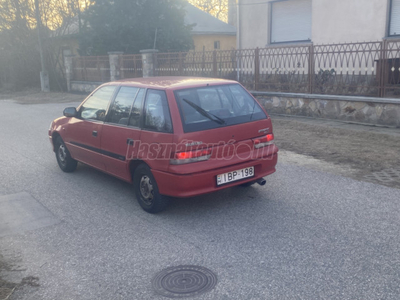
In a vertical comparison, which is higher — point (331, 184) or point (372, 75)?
point (372, 75)

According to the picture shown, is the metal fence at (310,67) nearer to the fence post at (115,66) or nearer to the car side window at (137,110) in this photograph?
the fence post at (115,66)

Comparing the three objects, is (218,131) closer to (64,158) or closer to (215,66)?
(64,158)

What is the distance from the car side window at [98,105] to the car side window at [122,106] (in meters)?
0.21

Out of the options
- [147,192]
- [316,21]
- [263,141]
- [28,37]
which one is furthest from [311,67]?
[28,37]

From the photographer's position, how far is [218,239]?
4656mm

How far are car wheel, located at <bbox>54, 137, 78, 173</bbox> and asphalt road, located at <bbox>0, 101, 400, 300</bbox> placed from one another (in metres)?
0.52

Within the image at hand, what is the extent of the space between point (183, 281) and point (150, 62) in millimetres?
16264

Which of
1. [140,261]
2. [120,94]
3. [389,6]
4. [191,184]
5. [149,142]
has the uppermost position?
[389,6]

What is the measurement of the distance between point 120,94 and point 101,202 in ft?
5.14

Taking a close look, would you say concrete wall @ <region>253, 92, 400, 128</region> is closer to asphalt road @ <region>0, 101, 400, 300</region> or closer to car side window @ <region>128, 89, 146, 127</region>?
asphalt road @ <region>0, 101, 400, 300</region>

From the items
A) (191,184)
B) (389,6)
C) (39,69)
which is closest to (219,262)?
(191,184)

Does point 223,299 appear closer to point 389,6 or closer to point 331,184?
point 331,184

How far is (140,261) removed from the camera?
13.8ft

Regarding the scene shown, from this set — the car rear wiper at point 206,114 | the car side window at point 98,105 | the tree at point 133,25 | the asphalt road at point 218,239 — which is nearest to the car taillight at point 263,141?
the car rear wiper at point 206,114
